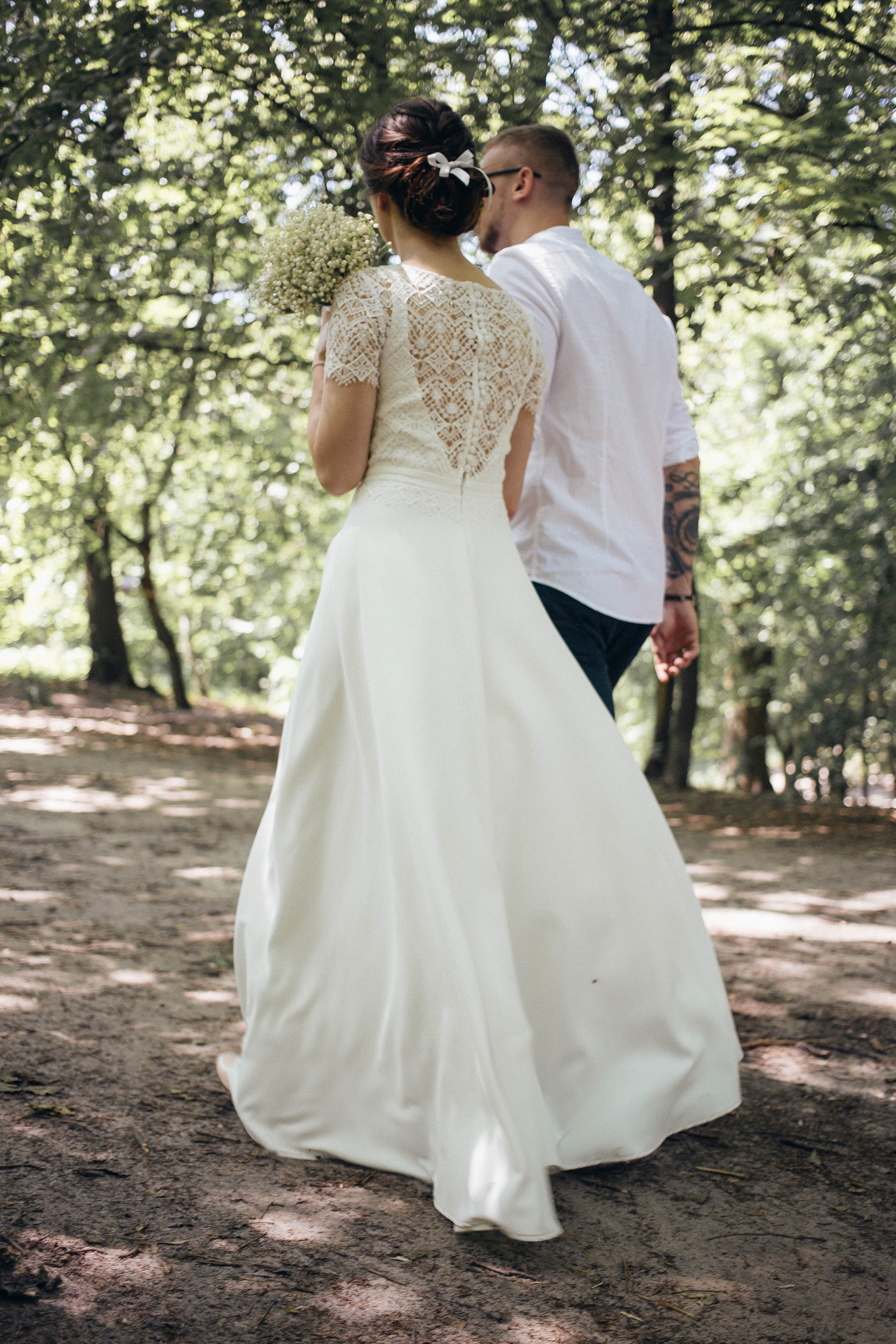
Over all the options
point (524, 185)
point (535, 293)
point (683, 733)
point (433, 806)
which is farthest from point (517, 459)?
point (683, 733)

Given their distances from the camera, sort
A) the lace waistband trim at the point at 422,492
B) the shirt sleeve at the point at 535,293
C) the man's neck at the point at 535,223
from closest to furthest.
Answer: the lace waistband trim at the point at 422,492 → the shirt sleeve at the point at 535,293 → the man's neck at the point at 535,223

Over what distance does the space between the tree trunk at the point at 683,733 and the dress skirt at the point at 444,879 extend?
7036 mm

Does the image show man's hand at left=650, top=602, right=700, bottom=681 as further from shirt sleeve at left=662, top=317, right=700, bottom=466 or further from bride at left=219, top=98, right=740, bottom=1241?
bride at left=219, top=98, right=740, bottom=1241

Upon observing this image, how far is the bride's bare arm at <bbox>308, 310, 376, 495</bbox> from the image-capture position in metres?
2.33

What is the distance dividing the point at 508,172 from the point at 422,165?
2.12 feet

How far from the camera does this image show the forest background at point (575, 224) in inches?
175

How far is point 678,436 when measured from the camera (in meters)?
3.13

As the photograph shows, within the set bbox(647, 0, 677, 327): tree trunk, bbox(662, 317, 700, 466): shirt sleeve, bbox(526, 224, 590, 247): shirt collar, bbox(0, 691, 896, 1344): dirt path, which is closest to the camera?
bbox(0, 691, 896, 1344): dirt path

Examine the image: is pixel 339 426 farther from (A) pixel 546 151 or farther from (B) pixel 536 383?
(A) pixel 546 151

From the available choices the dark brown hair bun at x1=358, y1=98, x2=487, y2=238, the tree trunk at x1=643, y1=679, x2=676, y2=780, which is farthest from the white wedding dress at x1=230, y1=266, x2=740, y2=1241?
the tree trunk at x1=643, y1=679, x2=676, y2=780

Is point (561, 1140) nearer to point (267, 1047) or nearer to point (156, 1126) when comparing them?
→ point (267, 1047)

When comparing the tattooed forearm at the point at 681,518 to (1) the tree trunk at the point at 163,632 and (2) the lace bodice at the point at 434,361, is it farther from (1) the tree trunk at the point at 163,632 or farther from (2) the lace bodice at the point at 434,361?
(1) the tree trunk at the point at 163,632

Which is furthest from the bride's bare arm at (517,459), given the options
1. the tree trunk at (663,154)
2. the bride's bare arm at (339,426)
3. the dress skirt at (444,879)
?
the tree trunk at (663,154)

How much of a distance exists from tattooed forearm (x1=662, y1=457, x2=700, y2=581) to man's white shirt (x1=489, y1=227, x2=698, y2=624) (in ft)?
1.44
